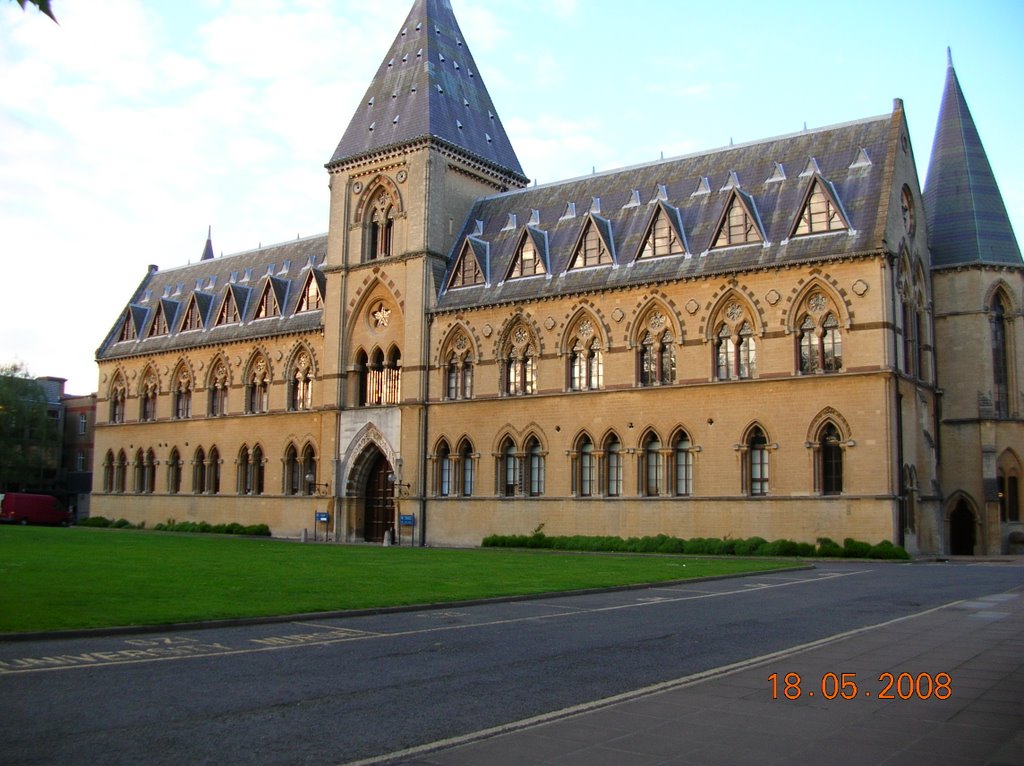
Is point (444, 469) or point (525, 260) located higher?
point (525, 260)

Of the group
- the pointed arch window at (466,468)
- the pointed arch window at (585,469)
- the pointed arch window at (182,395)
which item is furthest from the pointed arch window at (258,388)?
the pointed arch window at (585,469)

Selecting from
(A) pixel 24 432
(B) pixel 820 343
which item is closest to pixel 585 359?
(B) pixel 820 343

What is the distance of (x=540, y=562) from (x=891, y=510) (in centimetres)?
1322

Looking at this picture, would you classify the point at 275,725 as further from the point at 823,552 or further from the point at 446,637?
the point at 823,552

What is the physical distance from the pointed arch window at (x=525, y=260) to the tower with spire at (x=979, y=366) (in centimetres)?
1783

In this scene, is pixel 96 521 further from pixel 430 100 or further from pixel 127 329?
pixel 430 100

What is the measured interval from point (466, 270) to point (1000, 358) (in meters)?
24.7

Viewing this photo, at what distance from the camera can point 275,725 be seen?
969 cm

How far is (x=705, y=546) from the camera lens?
130 ft

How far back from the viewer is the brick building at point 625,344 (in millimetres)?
39094

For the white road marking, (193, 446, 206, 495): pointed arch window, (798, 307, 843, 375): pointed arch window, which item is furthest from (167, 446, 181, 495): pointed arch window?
the white road marking

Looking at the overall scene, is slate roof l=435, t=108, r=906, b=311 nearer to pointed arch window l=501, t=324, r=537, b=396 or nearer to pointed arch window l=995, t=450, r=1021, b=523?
pointed arch window l=501, t=324, r=537, b=396

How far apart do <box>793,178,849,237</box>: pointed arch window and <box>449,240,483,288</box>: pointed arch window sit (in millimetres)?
16270

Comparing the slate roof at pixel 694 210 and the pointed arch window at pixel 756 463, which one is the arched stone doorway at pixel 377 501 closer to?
the slate roof at pixel 694 210
